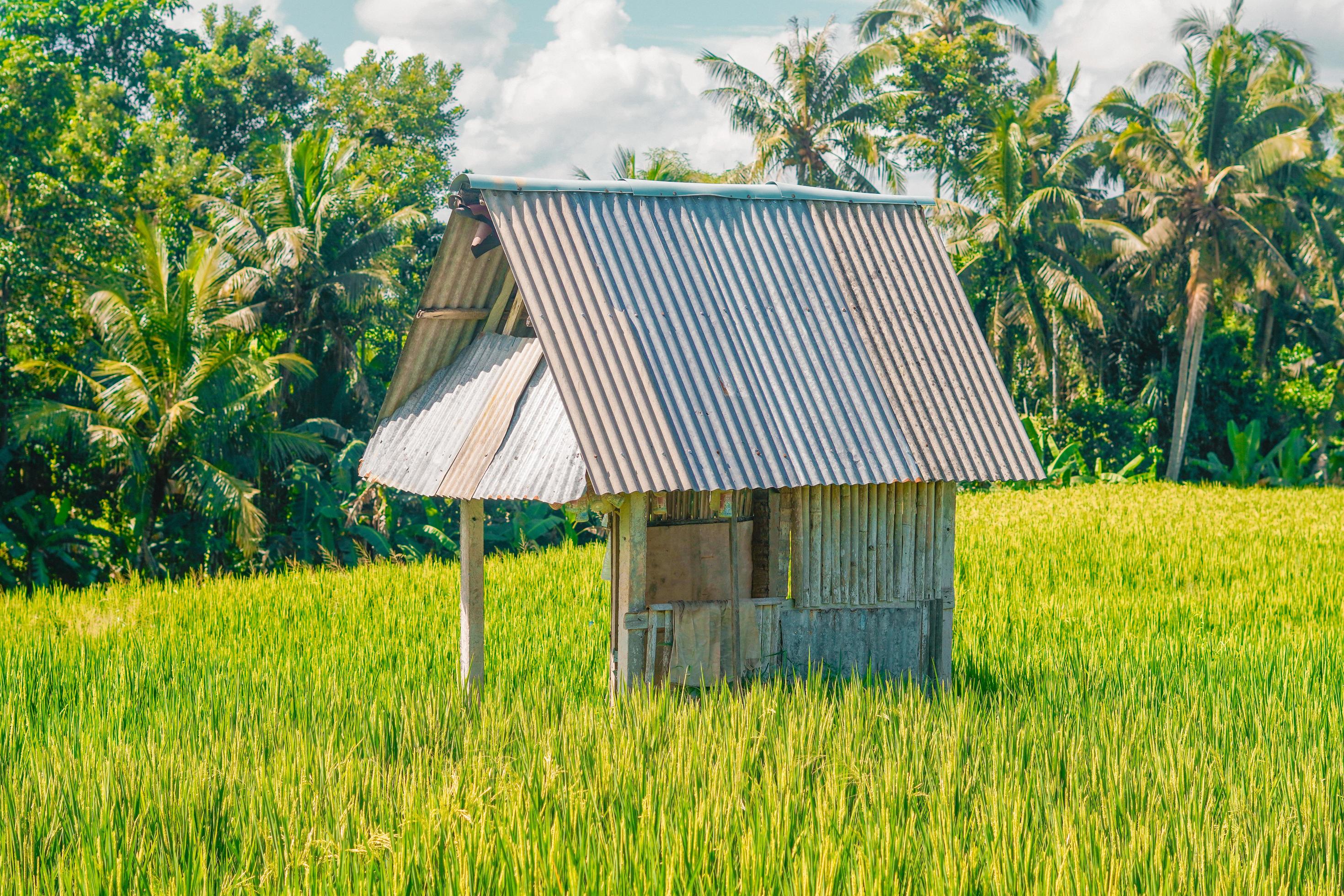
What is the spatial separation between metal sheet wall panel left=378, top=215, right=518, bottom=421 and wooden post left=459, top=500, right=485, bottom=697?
94cm

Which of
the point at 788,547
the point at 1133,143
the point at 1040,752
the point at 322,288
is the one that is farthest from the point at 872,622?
the point at 1133,143

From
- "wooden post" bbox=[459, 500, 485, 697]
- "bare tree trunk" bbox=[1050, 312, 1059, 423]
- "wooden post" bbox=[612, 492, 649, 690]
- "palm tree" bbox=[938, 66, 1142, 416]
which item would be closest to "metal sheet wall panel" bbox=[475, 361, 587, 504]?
"wooden post" bbox=[612, 492, 649, 690]

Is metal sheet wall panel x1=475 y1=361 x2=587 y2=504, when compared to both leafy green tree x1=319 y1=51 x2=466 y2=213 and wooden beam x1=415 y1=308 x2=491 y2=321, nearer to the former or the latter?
wooden beam x1=415 y1=308 x2=491 y2=321

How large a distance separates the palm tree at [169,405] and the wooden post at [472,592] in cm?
710

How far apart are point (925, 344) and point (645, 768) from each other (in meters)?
3.05

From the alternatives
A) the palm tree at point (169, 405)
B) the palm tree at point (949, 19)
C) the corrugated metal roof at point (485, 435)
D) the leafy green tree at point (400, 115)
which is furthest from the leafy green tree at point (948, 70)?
the corrugated metal roof at point (485, 435)

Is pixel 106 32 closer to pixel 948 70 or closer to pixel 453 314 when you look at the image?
pixel 948 70

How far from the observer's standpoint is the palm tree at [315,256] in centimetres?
1583

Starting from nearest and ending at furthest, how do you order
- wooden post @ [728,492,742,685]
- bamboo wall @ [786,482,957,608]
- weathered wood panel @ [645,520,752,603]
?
1. wooden post @ [728,492,742,685]
2. bamboo wall @ [786,482,957,608]
3. weathered wood panel @ [645,520,752,603]

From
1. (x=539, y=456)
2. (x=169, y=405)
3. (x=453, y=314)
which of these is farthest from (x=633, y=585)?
(x=169, y=405)

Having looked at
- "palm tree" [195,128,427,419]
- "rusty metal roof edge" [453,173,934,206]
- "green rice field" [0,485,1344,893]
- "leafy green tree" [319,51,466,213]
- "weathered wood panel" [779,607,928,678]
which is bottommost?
"green rice field" [0,485,1344,893]

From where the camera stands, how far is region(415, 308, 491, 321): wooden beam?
6590 mm

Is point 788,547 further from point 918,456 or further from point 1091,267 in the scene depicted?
point 1091,267

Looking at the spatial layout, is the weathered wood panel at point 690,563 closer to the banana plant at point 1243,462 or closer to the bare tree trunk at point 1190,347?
the banana plant at point 1243,462
